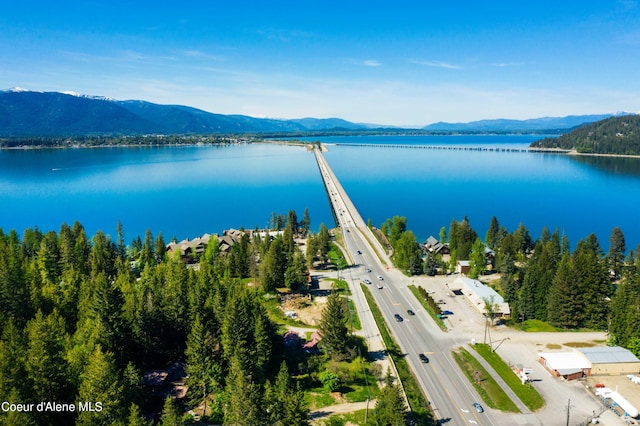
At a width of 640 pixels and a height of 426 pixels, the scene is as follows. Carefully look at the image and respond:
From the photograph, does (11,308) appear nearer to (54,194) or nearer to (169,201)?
(169,201)

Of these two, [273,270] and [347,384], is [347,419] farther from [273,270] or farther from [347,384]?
[273,270]

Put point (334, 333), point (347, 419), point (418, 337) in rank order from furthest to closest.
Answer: point (418, 337) → point (334, 333) → point (347, 419)

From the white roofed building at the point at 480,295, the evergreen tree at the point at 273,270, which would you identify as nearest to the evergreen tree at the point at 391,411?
the white roofed building at the point at 480,295

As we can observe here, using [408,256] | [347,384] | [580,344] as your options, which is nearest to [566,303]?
[580,344]

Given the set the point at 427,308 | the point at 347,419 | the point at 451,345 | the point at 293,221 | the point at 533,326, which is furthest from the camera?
the point at 293,221

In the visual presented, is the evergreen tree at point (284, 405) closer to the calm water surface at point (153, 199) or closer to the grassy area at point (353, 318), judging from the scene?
the grassy area at point (353, 318)

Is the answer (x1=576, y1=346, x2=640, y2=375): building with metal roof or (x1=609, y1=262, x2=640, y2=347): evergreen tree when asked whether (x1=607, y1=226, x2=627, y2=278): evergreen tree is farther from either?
(x1=576, y1=346, x2=640, y2=375): building with metal roof

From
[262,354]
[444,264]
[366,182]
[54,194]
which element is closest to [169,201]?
[54,194]
